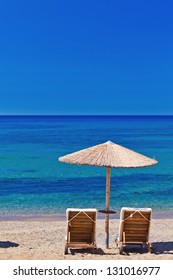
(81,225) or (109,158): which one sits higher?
(109,158)

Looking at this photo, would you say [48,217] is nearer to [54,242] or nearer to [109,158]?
[54,242]

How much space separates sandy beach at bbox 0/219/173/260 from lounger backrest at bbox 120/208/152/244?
0.26 m

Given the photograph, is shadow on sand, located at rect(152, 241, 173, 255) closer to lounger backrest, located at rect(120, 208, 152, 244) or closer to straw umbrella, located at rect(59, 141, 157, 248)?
lounger backrest, located at rect(120, 208, 152, 244)

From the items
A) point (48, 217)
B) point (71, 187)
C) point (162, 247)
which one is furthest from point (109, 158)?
point (71, 187)

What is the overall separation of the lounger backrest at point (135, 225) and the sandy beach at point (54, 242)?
26cm

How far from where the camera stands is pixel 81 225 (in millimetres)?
8711

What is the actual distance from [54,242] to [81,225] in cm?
208

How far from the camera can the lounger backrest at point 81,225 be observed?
8.48 metres

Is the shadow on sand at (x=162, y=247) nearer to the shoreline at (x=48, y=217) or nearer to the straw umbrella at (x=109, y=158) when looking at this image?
the straw umbrella at (x=109, y=158)

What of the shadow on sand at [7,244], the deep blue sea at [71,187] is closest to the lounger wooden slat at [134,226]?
the shadow on sand at [7,244]

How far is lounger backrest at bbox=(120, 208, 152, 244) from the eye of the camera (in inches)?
334

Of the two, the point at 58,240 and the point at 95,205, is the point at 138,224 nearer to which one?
the point at 58,240

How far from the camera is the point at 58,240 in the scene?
35.3ft

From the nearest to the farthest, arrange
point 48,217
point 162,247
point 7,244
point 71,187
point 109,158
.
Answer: point 109,158 < point 162,247 < point 7,244 < point 48,217 < point 71,187
